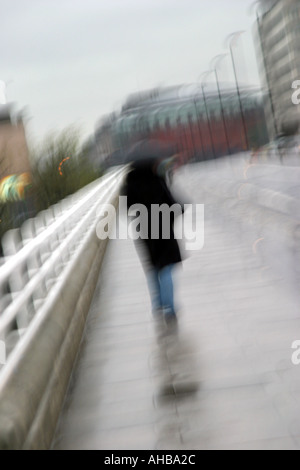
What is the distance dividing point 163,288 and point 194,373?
99 centimetres

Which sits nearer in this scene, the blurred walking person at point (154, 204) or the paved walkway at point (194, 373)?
the paved walkway at point (194, 373)

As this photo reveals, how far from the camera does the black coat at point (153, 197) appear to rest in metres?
5.84

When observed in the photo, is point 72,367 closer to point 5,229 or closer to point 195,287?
point 195,287

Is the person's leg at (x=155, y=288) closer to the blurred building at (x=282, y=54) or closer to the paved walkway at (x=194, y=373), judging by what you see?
the paved walkway at (x=194, y=373)

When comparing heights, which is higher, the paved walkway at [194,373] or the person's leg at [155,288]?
the person's leg at [155,288]

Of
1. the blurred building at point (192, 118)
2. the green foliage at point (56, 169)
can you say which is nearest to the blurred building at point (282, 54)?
the blurred building at point (192, 118)

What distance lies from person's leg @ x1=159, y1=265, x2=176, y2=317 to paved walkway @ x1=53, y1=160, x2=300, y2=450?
0.65ft

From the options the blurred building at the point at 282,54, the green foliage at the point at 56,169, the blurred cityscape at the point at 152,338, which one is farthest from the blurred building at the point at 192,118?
the blurred cityscape at the point at 152,338

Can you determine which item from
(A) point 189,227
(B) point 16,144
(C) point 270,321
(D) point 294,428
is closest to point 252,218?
(A) point 189,227

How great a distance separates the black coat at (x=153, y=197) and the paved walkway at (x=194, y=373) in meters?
0.65

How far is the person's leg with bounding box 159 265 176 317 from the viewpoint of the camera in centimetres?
603

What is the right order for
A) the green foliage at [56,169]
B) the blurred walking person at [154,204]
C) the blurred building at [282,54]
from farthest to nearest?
the blurred building at [282,54] → the green foliage at [56,169] → the blurred walking person at [154,204]

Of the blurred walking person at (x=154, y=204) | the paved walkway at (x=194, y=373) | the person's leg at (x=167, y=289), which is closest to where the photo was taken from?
the paved walkway at (x=194, y=373)

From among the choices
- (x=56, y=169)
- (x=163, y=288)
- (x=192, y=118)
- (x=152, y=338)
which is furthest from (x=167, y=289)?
(x=192, y=118)
